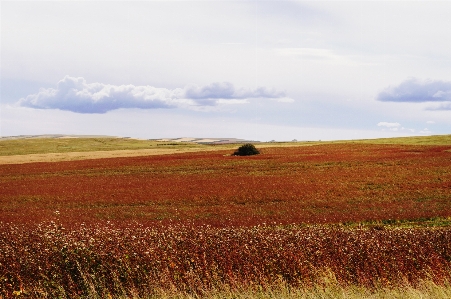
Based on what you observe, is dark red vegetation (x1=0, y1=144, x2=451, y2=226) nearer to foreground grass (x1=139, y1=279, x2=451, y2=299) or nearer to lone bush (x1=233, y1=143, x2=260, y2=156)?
foreground grass (x1=139, y1=279, x2=451, y2=299)

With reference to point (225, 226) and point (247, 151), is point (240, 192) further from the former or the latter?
point (247, 151)

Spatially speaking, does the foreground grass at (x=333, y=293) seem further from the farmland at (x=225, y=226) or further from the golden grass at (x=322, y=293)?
the farmland at (x=225, y=226)

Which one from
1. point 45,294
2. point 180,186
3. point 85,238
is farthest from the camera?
point 180,186

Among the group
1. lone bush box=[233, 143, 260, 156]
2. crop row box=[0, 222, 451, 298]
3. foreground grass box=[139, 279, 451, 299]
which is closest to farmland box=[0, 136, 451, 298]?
crop row box=[0, 222, 451, 298]

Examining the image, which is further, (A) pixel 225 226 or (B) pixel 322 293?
(A) pixel 225 226

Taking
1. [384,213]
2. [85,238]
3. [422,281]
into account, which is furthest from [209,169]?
[422,281]

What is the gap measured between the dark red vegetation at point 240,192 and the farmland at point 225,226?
0.11m

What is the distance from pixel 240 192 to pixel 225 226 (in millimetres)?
11347

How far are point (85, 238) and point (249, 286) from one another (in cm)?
541

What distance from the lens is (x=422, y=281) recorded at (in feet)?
31.9

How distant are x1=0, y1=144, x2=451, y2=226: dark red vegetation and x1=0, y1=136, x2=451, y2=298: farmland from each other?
0.11m

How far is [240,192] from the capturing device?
103 ft

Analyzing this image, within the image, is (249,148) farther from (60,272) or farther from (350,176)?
(60,272)

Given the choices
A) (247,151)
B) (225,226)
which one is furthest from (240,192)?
(247,151)
